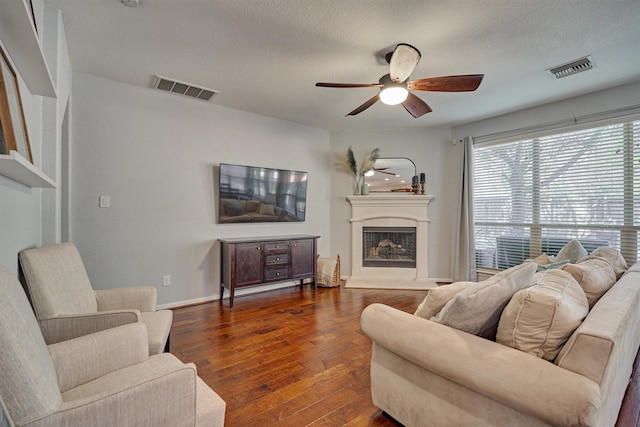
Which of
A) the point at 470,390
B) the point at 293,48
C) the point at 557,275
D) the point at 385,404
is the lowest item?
the point at 385,404

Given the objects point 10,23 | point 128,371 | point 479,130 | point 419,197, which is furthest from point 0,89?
point 479,130

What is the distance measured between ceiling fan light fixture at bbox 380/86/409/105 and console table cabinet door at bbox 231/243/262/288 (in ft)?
7.27

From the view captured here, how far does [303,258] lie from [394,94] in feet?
7.94

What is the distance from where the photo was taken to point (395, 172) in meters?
4.84

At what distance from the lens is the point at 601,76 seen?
9.86 ft

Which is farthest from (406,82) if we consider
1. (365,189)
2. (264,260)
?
(264,260)

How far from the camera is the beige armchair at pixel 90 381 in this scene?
0.79 metres

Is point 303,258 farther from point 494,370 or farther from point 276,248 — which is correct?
point 494,370

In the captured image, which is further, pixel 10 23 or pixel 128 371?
pixel 128 371

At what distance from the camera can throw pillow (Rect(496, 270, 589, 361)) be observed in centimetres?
113

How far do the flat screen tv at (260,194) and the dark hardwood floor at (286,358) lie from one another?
3.68 ft

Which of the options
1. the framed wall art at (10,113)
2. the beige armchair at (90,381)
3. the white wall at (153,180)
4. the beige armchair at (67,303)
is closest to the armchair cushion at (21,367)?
the beige armchair at (90,381)

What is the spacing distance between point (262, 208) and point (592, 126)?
13.7 ft

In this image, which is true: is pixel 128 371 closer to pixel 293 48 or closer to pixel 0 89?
pixel 0 89
